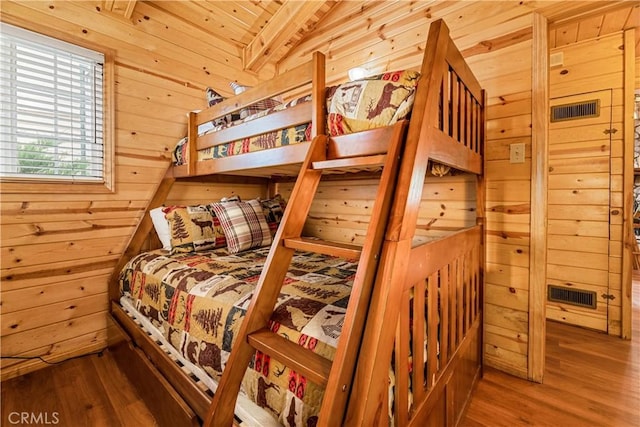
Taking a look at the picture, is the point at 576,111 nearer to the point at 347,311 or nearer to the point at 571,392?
the point at 571,392

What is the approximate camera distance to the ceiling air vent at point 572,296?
227 centimetres

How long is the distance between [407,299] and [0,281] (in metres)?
2.32

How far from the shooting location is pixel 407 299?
2.67ft

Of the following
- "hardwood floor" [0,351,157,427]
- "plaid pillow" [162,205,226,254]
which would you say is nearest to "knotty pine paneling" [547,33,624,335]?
"plaid pillow" [162,205,226,254]

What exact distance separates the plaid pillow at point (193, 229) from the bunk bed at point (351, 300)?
1.27ft

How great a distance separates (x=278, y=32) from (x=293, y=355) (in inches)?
108

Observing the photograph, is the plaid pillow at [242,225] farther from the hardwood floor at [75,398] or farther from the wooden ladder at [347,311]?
the wooden ladder at [347,311]

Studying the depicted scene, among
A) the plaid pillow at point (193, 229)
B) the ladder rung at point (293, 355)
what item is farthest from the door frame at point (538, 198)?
the plaid pillow at point (193, 229)

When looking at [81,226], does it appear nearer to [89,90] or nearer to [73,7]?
[89,90]

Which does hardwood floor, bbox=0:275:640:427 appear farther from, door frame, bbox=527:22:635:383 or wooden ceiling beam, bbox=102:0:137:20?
wooden ceiling beam, bbox=102:0:137:20

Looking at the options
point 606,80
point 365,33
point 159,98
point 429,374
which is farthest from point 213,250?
point 606,80

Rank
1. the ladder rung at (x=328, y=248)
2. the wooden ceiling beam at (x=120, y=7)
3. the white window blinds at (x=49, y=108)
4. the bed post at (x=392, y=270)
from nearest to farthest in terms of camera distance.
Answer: the bed post at (x=392, y=270) < the ladder rung at (x=328, y=248) < the white window blinds at (x=49, y=108) < the wooden ceiling beam at (x=120, y=7)

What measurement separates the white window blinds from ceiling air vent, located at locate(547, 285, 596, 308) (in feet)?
12.2

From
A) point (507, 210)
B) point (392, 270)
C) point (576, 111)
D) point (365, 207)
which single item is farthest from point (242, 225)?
point (576, 111)
